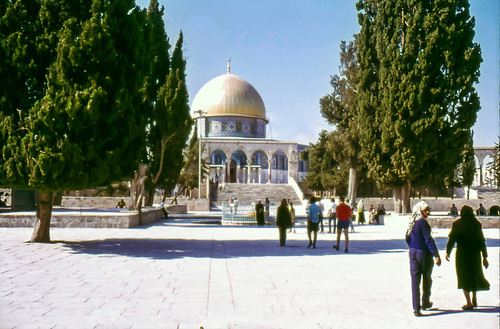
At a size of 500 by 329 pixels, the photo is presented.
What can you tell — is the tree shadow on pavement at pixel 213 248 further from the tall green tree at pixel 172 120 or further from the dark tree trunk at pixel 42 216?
the tall green tree at pixel 172 120

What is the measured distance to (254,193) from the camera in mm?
44188

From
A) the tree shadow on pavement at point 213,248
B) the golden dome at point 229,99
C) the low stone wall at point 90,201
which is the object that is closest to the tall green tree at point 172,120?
the tree shadow on pavement at point 213,248

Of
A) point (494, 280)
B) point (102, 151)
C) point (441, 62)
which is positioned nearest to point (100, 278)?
point (102, 151)

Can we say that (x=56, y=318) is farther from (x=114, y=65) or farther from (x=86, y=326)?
(x=114, y=65)

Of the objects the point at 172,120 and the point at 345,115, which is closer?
the point at 172,120

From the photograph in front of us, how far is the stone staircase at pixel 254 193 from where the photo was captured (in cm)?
4291

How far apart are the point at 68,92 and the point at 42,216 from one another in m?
3.31

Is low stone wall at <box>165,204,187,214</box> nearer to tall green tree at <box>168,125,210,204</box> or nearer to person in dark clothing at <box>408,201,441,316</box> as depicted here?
tall green tree at <box>168,125,210,204</box>

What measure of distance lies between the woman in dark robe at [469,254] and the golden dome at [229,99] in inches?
2018

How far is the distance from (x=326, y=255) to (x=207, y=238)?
4.91 m

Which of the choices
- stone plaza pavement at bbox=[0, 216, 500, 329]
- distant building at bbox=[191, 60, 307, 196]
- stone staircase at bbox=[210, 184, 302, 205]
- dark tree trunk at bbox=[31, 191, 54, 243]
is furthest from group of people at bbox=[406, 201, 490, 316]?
distant building at bbox=[191, 60, 307, 196]

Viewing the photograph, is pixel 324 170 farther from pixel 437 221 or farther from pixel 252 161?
pixel 437 221

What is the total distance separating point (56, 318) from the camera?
5.30 meters

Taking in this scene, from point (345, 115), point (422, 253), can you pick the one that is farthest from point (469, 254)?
point (345, 115)
